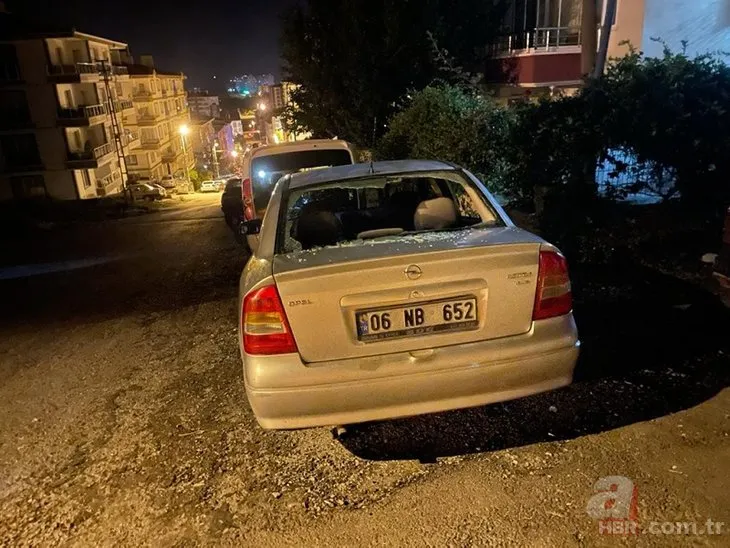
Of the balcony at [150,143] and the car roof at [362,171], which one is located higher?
the car roof at [362,171]

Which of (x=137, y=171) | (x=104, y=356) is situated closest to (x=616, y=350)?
(x=104, y=356)

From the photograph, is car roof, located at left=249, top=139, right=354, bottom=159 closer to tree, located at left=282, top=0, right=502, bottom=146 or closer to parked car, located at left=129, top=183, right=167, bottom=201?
tree, located at left=282, top=0, right=502, bottom=146

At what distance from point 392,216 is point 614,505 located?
2505 mm

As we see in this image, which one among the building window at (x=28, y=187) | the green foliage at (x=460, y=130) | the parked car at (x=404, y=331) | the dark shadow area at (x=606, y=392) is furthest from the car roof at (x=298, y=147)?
the building window at (x=28, y=187)

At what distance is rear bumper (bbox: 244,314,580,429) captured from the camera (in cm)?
288

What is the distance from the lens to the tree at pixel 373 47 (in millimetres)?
16984

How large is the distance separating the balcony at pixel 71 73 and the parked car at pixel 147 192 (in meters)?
7.80

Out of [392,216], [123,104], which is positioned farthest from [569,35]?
[123,104]

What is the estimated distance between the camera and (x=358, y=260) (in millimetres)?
2941

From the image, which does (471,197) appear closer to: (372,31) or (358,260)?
(358,260)

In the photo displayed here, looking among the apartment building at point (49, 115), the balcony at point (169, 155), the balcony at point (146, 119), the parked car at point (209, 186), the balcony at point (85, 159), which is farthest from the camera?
the balcony at point (169, 155)

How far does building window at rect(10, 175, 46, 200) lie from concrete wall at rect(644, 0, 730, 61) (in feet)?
123

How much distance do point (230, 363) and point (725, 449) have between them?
3.56m

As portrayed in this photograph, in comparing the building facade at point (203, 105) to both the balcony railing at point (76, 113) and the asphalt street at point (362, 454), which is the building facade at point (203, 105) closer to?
the balcony railing at point (76, 113)
